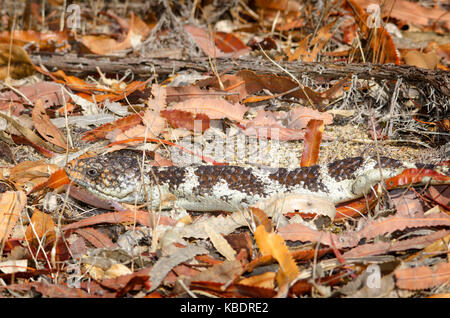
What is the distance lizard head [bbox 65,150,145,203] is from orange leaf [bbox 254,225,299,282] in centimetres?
91

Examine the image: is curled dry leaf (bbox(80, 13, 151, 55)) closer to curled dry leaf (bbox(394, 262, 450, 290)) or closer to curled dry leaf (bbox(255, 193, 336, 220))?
curled dry leaf (bbox(255, 193, 336, 220))

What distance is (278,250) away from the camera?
7.26 feet

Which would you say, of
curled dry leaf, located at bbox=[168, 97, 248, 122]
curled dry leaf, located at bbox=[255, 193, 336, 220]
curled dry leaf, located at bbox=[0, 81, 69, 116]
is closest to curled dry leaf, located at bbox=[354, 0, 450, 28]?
curled dry leaf, located at bbox=[168, 97, 248, 122]

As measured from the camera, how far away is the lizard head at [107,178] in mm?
2822

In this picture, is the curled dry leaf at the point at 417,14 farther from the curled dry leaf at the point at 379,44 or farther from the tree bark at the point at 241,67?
the tree bark at the point at 241,67

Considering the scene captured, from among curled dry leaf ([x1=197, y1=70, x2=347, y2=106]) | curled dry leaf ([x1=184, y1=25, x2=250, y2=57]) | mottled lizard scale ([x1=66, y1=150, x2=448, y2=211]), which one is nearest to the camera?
mottled lizard scale ([x1=66, y1=150, x2=448, y2=211])

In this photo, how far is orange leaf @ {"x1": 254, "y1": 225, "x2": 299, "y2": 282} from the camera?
2150 mm

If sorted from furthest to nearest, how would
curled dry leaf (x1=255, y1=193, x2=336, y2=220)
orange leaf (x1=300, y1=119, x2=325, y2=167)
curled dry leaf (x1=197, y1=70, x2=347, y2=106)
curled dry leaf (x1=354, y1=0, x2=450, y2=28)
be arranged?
curled dry leaf (x1=354, y1=0, x2=450, y2=28) → curled dry leaf (x1=197, y1=70, x2=347, y2=106) → orange leaf (x1=300, y1=119, x2=325, y2=167) → curled dry leaf (x1=255, y1=193, x2=336, y2=220)

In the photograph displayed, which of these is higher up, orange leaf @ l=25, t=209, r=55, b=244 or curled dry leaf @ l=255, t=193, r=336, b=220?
curled dry leaf @ l=255, t=193, r=336, b=220

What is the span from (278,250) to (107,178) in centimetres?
118

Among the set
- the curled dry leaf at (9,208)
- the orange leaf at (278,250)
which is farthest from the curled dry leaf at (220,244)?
the curled dry leaf at (9,208)

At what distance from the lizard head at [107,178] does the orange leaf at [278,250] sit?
0.91 meters

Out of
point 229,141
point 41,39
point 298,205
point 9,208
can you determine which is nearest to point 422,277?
point 298,205
